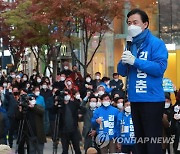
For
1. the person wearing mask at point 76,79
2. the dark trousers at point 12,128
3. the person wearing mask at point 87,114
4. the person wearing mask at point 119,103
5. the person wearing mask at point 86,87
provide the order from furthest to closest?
the person wearing mask at point 76,79, the person wearing mask at point 86,87, the dark trousers at point 12,128, the person wearing mask at point 87,114, the person wearing mask at point 119,103

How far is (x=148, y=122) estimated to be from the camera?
5238 mm

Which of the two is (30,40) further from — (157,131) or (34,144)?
(157,131)

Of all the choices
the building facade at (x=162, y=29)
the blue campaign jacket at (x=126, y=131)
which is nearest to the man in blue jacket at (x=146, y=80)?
the blue campaign jacket at (x=126, y=131)

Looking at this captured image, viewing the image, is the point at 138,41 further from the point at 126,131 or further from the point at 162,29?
the point at 162,29

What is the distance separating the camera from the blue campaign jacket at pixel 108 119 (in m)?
11.6

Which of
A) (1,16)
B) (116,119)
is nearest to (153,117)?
(116,119)

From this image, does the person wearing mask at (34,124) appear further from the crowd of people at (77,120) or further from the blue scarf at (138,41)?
the blue scarf at (138,41)

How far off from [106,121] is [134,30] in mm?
6791

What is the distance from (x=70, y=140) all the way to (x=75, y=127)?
1.56ft

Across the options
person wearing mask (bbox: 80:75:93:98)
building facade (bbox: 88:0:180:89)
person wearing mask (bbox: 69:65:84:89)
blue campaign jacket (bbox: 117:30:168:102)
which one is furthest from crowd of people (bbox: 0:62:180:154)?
building facade (bbox: 88:0:180:89)

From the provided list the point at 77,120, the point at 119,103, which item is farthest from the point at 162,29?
the point at 119,103

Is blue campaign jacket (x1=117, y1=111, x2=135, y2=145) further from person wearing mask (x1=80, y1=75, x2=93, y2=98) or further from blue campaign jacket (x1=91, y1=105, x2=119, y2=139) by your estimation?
person wearing mask (x1=80, y1=75, x2=93, y2=98)

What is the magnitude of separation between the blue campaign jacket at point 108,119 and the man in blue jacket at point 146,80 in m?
6.22

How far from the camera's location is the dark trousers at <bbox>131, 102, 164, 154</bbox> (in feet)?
17.1
